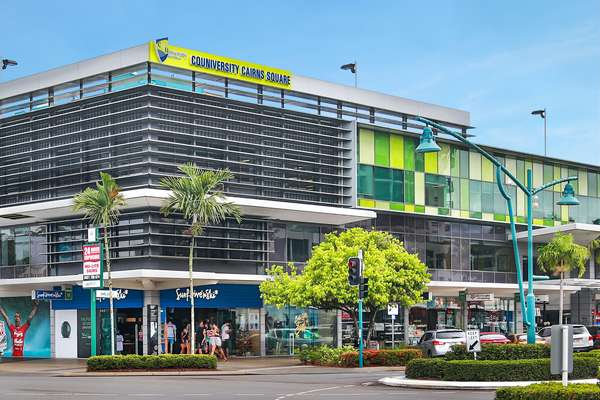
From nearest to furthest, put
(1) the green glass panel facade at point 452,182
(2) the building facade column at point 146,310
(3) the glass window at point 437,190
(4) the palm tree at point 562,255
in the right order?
(2) the building facade column at point 146,310
(1) the green glass panel facade at point 452,182
(4) the palm tree at point 562,255
(3) the glass window at point 437,190

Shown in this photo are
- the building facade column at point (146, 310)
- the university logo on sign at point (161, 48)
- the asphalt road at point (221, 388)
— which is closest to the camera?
A: the asphalt road at point (221, 388)

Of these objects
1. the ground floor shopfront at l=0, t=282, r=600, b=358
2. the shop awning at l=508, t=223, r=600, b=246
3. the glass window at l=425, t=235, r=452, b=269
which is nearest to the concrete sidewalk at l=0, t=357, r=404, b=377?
the ground floor shopfront at l=0, t=282, r=600, b=358

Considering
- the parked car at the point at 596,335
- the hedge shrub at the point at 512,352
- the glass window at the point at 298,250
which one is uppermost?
the glass window at the point at 298,250

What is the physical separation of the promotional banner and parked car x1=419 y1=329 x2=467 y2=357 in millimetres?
19983

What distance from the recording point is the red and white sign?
39.0m

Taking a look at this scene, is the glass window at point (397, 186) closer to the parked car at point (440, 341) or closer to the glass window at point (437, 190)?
the glass window at point (437, 190)

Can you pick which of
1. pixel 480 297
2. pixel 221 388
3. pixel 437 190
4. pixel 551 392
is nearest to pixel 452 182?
pixel 437 190

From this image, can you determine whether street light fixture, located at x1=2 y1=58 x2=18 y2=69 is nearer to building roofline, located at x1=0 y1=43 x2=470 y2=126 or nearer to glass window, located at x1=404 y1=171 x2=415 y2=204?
building roofline, located at x1=0 y1=43 x2=470 y2=126

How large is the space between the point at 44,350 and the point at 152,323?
28.4ft

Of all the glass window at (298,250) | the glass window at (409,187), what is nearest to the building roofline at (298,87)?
the glass window at (409,187)

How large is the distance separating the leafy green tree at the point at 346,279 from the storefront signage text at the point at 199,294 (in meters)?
3.06

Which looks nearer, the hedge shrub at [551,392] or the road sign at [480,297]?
the hedge shrub at [551,392]

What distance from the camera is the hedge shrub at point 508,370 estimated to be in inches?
1144

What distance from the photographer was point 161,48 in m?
46.2
